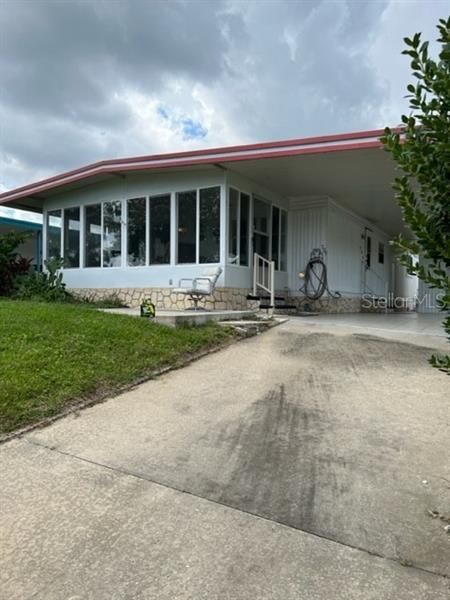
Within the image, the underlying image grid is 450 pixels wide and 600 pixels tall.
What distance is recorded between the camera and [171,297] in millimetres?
10789

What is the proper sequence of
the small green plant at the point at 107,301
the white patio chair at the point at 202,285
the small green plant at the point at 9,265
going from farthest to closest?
the small green plant at the point at 9,265 < the small green plant at the point at 107,301 < the white patio chair at the point at 202,285

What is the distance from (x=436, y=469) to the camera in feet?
9.59

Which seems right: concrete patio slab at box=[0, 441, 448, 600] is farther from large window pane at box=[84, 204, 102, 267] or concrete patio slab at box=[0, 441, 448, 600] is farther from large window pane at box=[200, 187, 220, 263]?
large window pane at box=[84, 204, 102, 267]

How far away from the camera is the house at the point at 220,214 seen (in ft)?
31.2

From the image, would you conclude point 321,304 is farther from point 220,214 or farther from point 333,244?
point 220,214

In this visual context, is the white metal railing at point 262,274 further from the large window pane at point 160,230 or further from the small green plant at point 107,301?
the small green plant at point 107,301

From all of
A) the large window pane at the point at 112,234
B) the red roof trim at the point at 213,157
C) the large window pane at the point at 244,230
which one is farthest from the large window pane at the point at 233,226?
the large window pane at the point at 112,234

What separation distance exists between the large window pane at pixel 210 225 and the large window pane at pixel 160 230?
39.8 inches

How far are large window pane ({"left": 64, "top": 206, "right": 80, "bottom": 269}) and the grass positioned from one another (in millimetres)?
5701

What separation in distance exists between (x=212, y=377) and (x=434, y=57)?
12.8ft

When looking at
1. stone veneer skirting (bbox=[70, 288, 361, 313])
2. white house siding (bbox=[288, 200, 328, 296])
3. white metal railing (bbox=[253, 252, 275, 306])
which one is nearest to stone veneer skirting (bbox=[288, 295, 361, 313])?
stone veneer skirting (bbox=[70, 288, 361, 313])

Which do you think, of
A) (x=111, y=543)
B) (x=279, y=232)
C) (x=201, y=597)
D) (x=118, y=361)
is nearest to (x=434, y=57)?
(x=201, y=597)

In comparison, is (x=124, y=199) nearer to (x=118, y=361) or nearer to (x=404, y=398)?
(x=118, y=361)

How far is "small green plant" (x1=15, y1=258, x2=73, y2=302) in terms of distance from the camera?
11.5m
